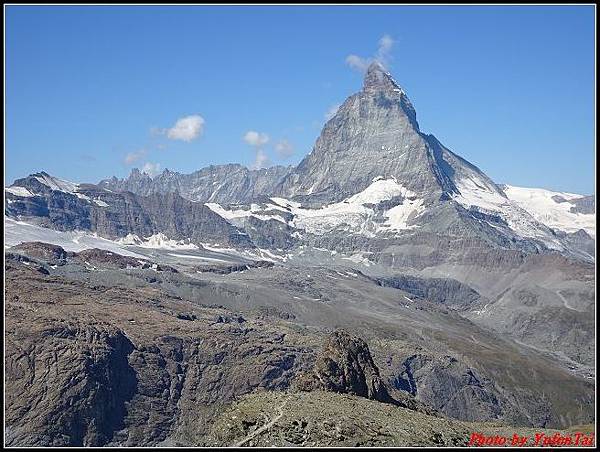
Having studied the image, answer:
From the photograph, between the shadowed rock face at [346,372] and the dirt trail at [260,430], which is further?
the shadowed rock face at [346,372]

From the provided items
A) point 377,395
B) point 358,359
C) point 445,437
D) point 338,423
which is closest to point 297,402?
point 338,423

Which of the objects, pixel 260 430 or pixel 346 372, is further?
pixel 346 372

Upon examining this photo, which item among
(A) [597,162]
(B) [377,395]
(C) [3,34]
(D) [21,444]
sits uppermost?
(C) [3,34]

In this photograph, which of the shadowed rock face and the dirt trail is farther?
the shadowed rock face

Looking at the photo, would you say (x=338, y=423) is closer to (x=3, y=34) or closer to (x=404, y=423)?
(x=404, y=423)

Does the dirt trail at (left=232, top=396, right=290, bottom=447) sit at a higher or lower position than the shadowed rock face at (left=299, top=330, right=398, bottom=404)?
higher

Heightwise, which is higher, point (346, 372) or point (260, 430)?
point (260, 430)

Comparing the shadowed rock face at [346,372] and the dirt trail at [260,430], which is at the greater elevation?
the dirt trail at [260,430]

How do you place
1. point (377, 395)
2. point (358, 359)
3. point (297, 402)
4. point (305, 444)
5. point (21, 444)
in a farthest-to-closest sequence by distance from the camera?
point (21, 444) → point (358, 359) → point (377, 395) → point (297, 402) → point (305, 444)
